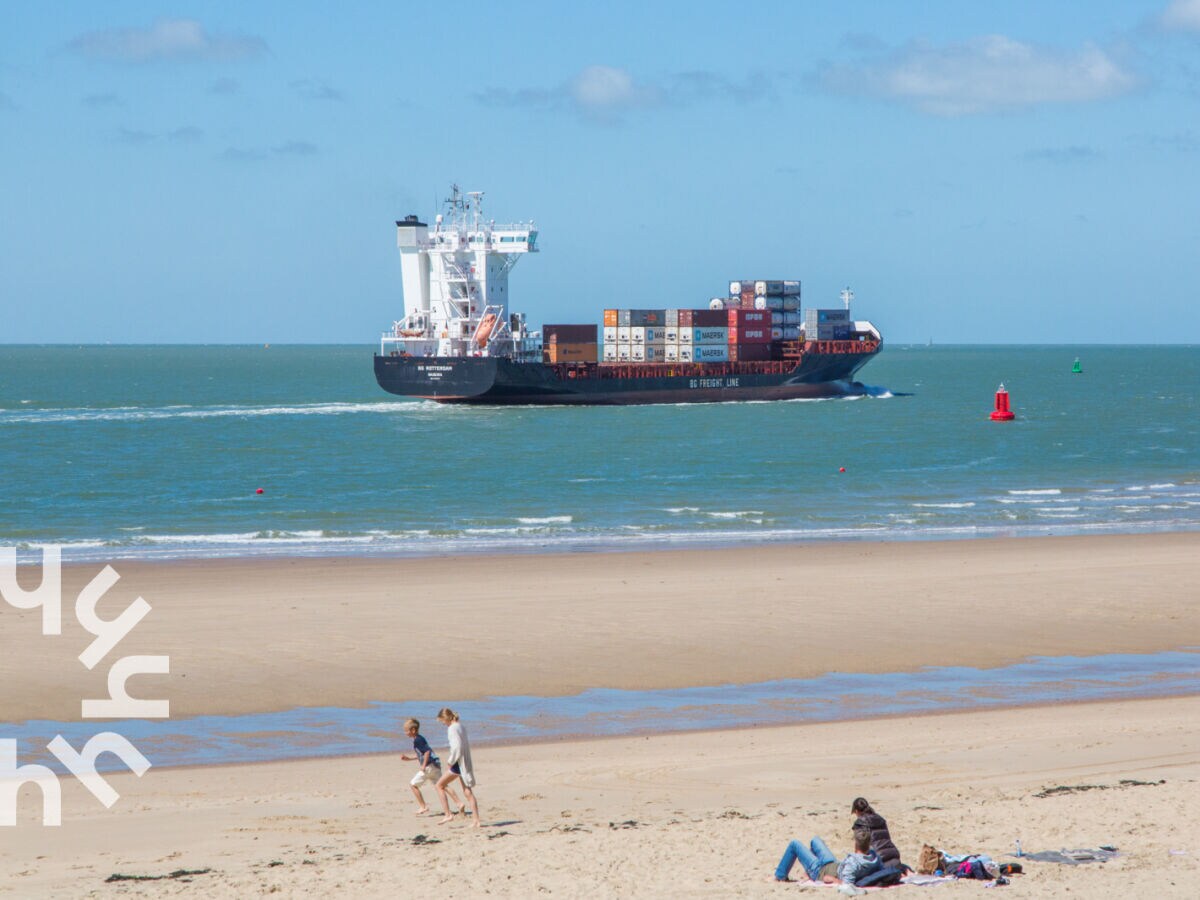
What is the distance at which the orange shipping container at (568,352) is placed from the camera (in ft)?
277

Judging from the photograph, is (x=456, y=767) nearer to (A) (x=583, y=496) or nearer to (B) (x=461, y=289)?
(A) (x=583, y=496)

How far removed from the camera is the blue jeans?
32.9 ft

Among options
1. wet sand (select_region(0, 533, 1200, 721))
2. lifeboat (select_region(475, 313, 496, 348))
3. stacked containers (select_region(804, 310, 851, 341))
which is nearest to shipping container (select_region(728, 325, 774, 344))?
stacked containers (select_region(804, 310, 851, 341))

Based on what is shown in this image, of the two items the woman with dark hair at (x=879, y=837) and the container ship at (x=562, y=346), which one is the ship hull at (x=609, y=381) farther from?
the woman with dark hair at (x=879, y=837)

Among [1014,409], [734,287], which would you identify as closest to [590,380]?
[734,287]

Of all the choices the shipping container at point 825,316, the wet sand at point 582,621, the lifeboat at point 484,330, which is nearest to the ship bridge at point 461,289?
the lifeboat at point 484,330

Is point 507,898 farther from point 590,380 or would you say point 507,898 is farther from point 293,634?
point 590,380

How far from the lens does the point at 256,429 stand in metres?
67.9

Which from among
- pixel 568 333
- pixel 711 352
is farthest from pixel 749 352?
pixel 568 333

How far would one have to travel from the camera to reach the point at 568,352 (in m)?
84.7

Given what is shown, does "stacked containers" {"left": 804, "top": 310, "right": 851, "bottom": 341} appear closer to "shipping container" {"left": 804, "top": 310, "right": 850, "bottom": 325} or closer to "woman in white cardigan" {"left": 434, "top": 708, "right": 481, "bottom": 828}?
"shipping container" {"left": 804, "top": 310, "right": 850, "bottom": 325}

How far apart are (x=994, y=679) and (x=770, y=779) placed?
5.88m

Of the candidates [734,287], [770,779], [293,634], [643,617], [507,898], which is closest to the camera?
[507,898]

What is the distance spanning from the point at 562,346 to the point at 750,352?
13.5 metres
